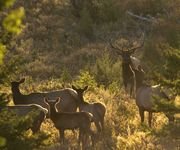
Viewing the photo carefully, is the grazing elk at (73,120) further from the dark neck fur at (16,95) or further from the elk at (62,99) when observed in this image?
the dark neck fur at (16,95)

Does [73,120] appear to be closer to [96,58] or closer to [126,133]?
[126,133]

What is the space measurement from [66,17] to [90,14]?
2.07 metres

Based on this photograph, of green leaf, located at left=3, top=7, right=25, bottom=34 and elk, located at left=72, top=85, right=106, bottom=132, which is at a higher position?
green leaf, located at left=3, top=7, right=25, bottom=34

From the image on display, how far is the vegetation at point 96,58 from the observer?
9.55 meters

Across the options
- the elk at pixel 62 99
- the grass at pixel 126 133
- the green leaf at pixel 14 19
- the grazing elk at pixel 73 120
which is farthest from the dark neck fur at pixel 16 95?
the green leaf at pixel 14 19

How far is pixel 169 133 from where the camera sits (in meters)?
9.50

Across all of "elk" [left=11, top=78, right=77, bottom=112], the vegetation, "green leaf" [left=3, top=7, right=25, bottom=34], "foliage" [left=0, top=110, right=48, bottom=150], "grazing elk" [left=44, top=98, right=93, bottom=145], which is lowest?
the vegetation

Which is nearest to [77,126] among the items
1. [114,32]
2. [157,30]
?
[157,30]

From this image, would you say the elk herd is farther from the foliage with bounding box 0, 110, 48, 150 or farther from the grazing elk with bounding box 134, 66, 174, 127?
the foliage with bounding box 0, 110, 48, 150

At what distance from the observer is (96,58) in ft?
102

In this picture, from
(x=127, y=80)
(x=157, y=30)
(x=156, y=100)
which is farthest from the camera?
(x=157, y=30)

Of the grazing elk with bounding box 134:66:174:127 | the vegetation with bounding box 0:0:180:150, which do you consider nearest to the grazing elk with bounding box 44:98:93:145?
the vegetation with bounding box 0:0:180:150

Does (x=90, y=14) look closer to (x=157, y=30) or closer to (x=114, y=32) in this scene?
(x=114, y=32)

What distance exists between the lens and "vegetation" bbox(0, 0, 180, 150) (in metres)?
9.55
